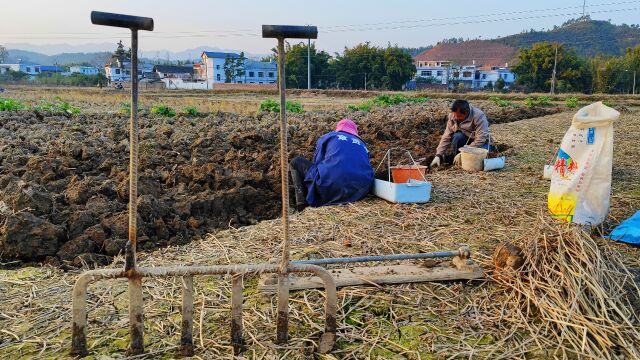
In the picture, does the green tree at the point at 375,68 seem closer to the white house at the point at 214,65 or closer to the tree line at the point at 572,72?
the tree line at the point at 572,72

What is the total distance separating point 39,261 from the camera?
3.31 m

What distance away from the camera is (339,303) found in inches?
102

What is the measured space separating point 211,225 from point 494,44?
124880 mm

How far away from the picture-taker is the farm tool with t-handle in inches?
79.4

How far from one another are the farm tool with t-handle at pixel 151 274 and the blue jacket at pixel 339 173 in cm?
245

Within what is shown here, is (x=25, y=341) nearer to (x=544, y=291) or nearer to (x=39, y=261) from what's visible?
(x=39, y=261)

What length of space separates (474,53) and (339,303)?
122493 millimetres

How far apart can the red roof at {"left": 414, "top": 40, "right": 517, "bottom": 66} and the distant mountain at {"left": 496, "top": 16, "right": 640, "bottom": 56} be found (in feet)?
15.3

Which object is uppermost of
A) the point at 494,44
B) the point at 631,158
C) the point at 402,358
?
the point at 494,44

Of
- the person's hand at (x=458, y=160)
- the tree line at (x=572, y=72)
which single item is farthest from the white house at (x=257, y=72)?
the person's hand at (x=458, y=160)

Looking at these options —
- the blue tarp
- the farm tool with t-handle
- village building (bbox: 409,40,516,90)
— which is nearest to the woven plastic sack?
the blue tarp

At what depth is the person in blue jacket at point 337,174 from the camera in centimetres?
461

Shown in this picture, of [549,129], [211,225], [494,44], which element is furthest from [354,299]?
[494,44]

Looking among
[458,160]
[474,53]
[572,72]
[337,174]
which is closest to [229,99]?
[458,160]
